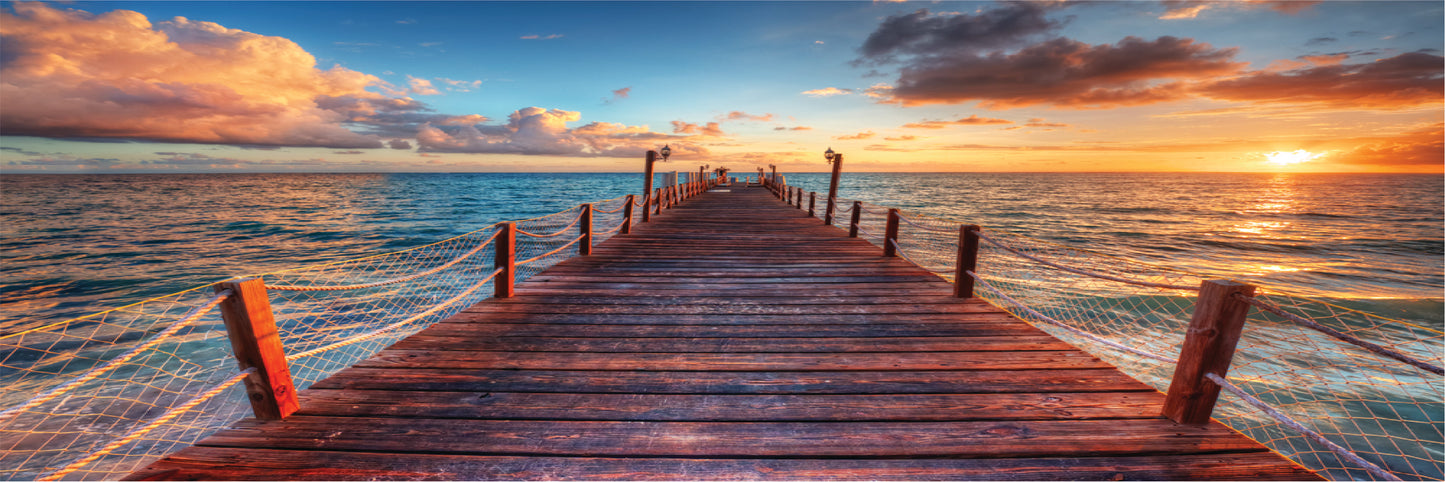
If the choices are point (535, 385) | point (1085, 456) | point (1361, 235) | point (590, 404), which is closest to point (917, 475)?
point (1085, 456)

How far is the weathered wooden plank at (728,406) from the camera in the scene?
2982 millimetres

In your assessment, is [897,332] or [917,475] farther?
[897,332]

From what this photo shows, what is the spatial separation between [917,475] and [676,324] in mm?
2603

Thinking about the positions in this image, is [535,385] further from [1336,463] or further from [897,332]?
[1336,463]

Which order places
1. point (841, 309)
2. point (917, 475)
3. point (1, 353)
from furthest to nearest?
point (1, 353) → point (841, 309) → point (917, 475)

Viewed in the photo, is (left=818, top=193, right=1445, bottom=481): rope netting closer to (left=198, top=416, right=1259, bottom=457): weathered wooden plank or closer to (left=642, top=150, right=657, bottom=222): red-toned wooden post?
(left=198, top=416, right=1259, bottom=457): weathered wooden plank

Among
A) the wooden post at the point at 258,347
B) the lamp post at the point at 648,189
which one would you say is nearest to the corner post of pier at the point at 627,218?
the lamp post at the point at 648,189

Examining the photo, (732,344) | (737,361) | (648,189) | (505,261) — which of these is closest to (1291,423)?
(737,361)

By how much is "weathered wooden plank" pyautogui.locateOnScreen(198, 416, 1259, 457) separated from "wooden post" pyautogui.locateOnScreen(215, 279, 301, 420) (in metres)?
0.12

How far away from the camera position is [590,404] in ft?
10.2

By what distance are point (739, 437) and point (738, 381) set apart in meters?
0.68

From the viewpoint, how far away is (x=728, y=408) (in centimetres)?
308

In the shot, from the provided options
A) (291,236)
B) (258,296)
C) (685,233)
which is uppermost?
(258,296)

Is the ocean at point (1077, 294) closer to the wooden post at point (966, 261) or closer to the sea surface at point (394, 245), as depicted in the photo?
the sea surface at point (394, 245)
